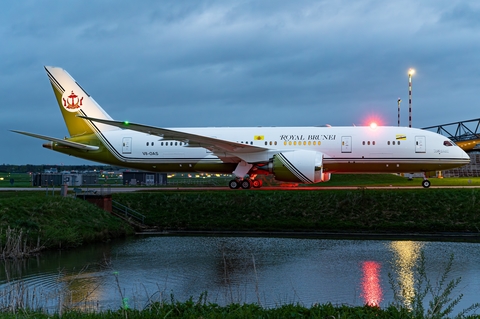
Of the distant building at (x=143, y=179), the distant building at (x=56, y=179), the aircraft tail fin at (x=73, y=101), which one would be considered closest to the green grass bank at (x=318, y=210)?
the aircraft tail fin at (x=73, y=101)

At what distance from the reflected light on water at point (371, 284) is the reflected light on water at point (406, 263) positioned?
614 mm

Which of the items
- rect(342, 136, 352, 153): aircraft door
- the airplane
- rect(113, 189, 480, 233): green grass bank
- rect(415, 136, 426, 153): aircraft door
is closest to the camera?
rect(113, 189, 480, 233): green grass bank

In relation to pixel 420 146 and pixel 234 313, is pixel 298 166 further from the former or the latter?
pixel 234 313

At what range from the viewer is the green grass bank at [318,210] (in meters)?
28.0

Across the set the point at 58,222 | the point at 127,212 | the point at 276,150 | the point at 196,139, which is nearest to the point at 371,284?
the point at 58,222

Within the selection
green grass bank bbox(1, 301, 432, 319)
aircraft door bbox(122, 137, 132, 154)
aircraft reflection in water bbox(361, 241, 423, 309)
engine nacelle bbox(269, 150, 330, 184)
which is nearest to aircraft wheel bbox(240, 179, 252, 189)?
engine nacelle bbox(269, 150, 330, 184)

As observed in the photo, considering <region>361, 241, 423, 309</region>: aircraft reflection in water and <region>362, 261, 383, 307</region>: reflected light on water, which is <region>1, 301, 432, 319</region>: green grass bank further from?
<region>362, 261, 383, 307</region>: reflected light on water

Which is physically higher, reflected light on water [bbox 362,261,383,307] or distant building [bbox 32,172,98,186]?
distant building [bbox 32,172,98,186]

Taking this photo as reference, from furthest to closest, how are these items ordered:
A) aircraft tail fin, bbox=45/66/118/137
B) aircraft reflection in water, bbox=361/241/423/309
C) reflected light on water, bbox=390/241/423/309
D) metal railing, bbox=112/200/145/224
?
aircraft tail fin, bbox=45/66/118/137, metal railing, bbox=112/200/145/224, reflected light on water, bbox=390/241/423/309, aircraft reflection in water, bbox=361/241/423/309

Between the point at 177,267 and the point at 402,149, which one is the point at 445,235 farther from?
the point at 177,267

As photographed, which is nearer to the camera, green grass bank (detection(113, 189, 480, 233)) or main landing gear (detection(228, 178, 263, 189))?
green grass bank (detection(113, 189, 480, 233))

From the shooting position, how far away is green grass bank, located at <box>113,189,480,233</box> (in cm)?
2805

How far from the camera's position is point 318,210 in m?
29.7

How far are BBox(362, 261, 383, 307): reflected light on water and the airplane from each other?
13.9m
